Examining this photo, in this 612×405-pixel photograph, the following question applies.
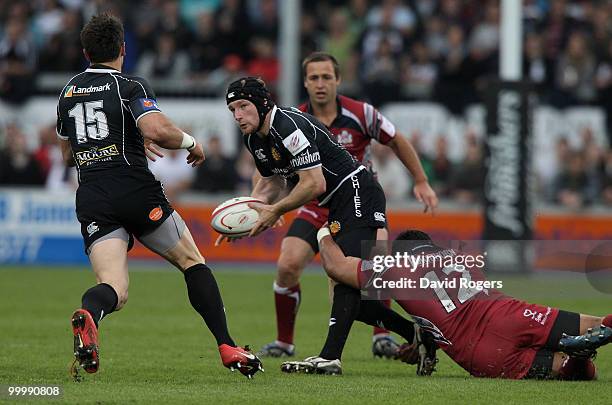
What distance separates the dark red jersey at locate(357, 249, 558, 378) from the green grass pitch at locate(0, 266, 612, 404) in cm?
19

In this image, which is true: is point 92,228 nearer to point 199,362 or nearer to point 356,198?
point 199,362

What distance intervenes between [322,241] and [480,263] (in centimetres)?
115

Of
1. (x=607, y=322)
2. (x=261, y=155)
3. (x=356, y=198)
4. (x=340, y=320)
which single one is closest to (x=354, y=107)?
(x=356, y=198)

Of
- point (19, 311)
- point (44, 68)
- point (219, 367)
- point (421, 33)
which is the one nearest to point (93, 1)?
point (44, 68)

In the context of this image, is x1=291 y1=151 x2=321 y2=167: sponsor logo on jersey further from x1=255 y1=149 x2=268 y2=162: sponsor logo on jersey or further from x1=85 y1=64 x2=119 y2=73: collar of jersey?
x1=85 y1=64 x2=119 y2=73: collar of jersey

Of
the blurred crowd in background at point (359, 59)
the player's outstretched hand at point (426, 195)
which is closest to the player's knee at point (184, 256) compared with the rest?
the player's outstretched hand at point (426, 195)

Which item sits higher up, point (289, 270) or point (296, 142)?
point (296, 142)

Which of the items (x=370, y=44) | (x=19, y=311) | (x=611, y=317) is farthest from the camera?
(x=370, y=44)

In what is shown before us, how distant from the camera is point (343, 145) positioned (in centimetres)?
1032

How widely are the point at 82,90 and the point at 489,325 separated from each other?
311cm

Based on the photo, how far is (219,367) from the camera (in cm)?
913

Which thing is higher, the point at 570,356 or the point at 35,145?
the point at 35,145

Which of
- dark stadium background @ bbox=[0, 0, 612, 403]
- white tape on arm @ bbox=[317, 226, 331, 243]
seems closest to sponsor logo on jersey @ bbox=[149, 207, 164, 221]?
white tape on arm @ bbox=[317, 226, 331, 243]

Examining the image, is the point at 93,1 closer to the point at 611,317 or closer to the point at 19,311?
the point at 19,311
